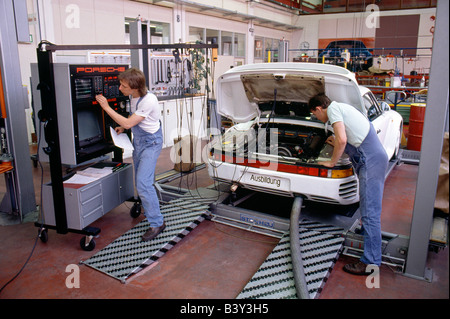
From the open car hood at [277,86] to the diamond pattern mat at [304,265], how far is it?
1.40 meters

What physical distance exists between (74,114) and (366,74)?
9.94 metres

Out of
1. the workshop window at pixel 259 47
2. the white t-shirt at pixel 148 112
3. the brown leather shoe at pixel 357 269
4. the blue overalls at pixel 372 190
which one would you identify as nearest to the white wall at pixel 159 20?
the workshop window at pixel 259 47

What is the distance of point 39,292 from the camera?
3053 millimetres

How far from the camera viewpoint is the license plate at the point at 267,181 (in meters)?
3.96

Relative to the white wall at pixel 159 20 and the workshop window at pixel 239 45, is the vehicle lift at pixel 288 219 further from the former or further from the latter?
the workshop window at pixel 239 45

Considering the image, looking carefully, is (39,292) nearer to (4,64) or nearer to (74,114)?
(74,114)

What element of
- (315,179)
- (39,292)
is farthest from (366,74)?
(39,292)

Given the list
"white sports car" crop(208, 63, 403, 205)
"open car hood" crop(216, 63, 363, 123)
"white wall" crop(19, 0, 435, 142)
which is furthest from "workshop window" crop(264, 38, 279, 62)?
"open car hood" crop(216, 63, 363, 123)

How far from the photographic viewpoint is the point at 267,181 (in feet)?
13.3

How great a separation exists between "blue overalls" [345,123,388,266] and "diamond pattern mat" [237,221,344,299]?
0.34 meters

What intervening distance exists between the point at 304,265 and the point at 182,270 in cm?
115

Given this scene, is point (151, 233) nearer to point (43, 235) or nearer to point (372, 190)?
point (43, 235)

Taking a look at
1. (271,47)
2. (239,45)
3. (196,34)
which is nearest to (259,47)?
(271,47)

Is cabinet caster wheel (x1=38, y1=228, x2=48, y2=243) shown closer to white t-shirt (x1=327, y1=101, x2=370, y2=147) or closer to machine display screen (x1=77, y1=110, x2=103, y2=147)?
machine display screen (x1=77, y1=110, x2=103, y2=147)
